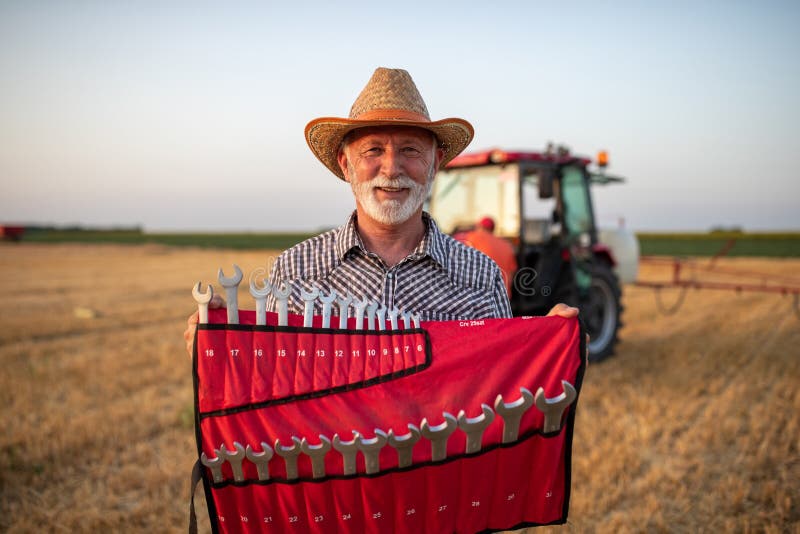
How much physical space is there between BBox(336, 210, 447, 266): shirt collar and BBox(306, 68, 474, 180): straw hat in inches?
14.4

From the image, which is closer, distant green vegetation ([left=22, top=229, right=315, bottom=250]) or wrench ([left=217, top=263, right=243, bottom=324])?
wrench ([left=217, top=263, right=243, bottom=324])

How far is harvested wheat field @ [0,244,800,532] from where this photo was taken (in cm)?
359

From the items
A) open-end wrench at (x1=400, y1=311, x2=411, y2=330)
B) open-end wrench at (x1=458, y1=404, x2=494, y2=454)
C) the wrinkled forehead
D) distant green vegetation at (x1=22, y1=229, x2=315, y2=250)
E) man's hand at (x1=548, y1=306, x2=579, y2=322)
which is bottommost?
distant green vegetation at (x1=22, y1=229, x2=315, y2=250)

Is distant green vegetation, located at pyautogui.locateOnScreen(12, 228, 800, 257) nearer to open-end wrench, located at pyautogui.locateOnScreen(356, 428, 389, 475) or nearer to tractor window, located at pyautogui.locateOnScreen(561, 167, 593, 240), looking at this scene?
tractor window, located at pyautogui.locateOnScreen(561, 167, 593, 240)

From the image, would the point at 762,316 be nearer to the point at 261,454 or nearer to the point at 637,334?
the point at 637,334

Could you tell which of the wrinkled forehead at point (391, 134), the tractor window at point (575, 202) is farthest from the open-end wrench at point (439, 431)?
the tractor window at point (575, 202)

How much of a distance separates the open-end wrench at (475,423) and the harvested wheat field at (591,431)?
1.74m

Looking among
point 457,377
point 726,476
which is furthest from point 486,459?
point 726,476

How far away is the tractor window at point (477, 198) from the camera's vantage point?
22.7ft

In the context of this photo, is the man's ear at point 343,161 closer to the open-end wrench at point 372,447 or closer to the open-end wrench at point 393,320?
the open-end wrench at point 393,320

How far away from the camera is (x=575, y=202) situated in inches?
293

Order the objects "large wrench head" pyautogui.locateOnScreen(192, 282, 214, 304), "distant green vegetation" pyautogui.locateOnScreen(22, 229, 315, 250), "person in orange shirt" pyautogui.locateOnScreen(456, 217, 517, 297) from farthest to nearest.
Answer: "distant green vegetation" pyautogui.locateOnScreen(22, 229, 315, 250) < "person in orange shirt" pyautogui.locateOnScreen(456, 217, 517, 297) < "large wrench head" pyautogui.locateOnScreen(192, 282, 214, 304)

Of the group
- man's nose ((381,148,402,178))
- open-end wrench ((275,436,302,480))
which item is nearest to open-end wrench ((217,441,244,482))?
open-end wrench ((275,436,302,480))

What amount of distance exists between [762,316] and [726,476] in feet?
28.2
